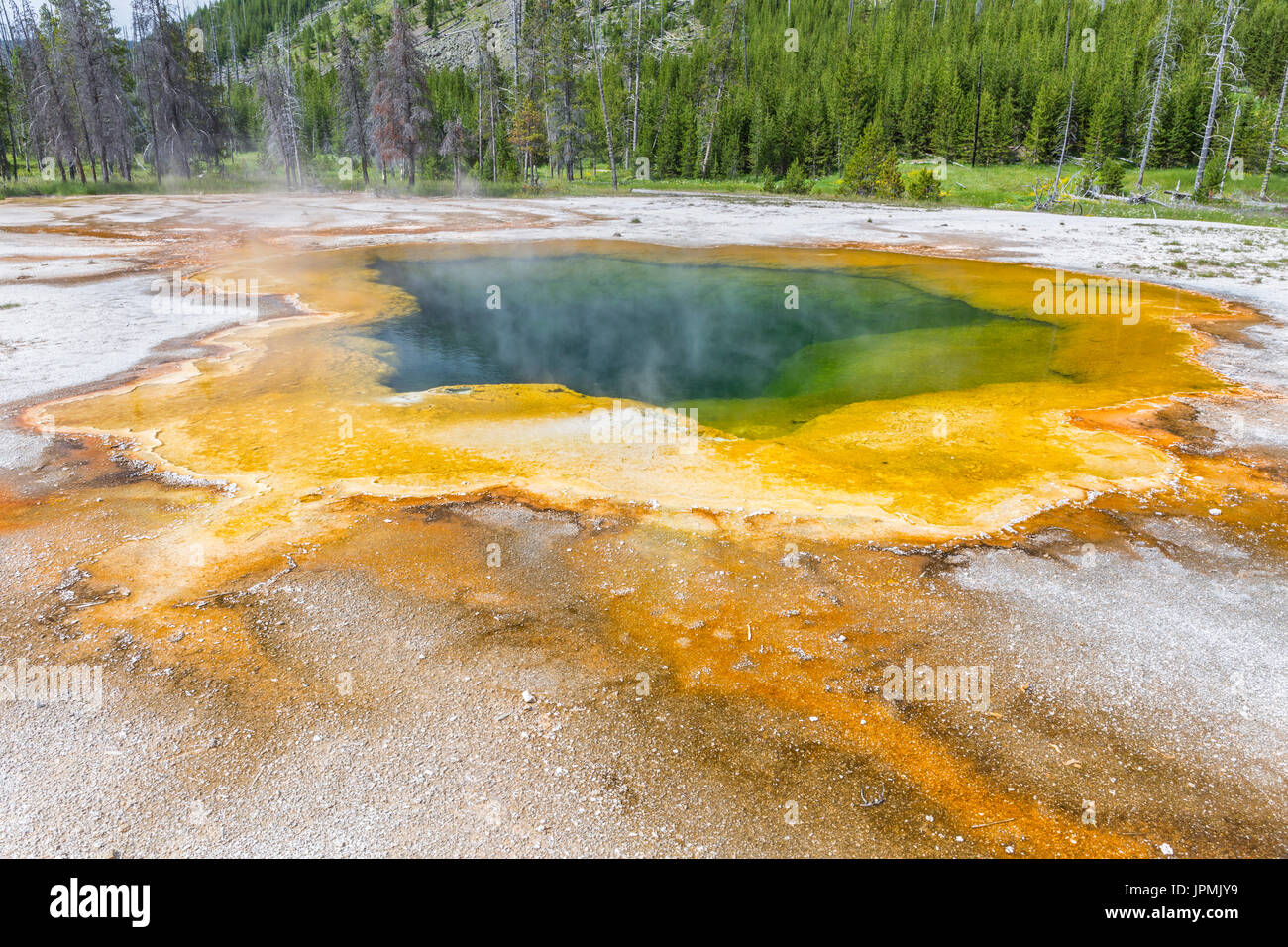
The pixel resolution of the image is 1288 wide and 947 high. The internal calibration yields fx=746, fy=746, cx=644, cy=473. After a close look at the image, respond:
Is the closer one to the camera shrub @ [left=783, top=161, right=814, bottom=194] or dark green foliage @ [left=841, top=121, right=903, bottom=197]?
dark green foliage @ [left=841, top=121, right=903, bottom=197]

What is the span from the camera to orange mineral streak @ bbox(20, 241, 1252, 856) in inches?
227

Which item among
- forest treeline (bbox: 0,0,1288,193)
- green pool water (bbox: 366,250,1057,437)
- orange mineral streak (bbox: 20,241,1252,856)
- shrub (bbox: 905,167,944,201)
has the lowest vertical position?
orange mineral streak (bbox: 20,241,1252,856)

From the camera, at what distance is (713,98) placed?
217 feet

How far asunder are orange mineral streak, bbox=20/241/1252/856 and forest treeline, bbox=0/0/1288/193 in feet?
137

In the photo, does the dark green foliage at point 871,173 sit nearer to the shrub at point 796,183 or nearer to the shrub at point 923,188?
the shrub at point 923,188

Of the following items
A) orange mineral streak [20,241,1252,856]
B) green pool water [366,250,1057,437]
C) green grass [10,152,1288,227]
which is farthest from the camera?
green grass [10,152,1288,227]

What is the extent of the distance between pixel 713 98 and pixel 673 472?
66.0 m

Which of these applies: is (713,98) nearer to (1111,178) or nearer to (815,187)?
(815,187)

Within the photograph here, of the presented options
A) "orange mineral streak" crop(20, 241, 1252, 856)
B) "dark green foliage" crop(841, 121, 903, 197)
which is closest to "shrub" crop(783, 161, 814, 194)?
"dark green foliage" crop(841, 121, 903, 197)

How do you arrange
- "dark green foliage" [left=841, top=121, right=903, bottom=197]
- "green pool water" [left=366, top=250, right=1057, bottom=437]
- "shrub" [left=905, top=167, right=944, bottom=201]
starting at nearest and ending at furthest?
1. "green pool water" [left=366, top=250, right=1057, bottom=437]
2. "shrub" [left=905, top=167, right=944, bottom=201]
3. "dark green foliage" [left=841, top=121, right=903, bottom=197]

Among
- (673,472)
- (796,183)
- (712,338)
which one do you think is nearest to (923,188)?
(796,183)

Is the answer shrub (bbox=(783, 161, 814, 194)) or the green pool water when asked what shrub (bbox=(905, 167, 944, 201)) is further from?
the green pool water

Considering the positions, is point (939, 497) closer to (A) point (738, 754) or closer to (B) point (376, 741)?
(A) point (738, 754)
